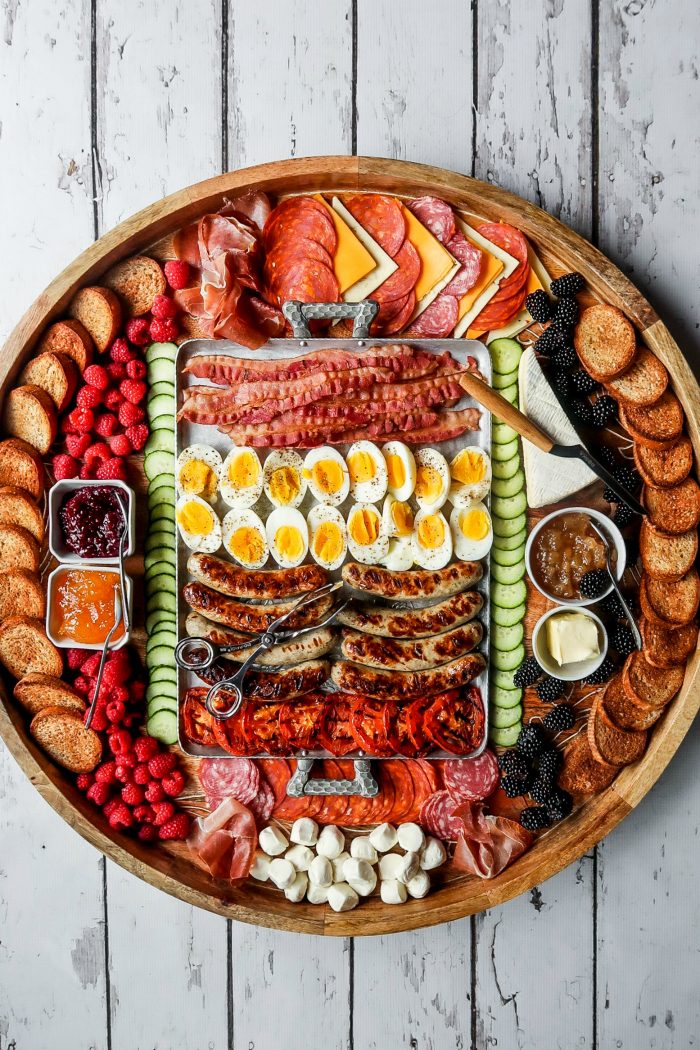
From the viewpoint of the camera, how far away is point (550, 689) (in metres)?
2.86

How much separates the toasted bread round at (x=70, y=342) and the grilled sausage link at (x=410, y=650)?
4.67 ft

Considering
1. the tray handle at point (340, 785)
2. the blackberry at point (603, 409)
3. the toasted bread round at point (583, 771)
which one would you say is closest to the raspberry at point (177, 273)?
the blackberry at point (603, 409)

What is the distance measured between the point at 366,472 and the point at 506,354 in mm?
692

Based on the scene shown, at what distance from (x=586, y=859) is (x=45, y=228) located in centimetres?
335

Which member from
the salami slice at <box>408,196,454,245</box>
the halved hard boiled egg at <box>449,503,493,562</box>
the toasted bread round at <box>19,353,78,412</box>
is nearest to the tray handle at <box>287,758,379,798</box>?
the halved hard boiled egg at <box>449,503,493,562</box>

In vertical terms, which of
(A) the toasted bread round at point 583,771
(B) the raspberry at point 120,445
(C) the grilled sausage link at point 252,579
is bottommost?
(A) the toasted bread round at point 583,771

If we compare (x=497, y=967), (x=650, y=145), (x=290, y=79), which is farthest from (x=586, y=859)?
(x=290, y=79)

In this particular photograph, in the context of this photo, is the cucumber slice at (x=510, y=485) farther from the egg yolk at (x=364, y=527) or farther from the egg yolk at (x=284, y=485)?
the egg yolk at (x=284, y=485)

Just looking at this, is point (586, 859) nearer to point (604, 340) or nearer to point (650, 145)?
point (604, 340)

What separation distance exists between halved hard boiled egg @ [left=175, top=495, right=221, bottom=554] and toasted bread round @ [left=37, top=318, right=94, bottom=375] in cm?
64

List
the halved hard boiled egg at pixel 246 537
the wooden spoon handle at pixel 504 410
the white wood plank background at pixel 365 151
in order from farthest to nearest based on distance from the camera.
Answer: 1. the white wood plank background at pixel 365 151
2. the halved hard boiled egg at pixel 246 537
3. the wooden spoon handle at pixel 504 410

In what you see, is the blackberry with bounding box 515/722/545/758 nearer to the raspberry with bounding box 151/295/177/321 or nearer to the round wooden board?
the round wooden board

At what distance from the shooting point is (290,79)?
10.1 ft

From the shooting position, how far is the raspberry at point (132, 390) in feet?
9.55
